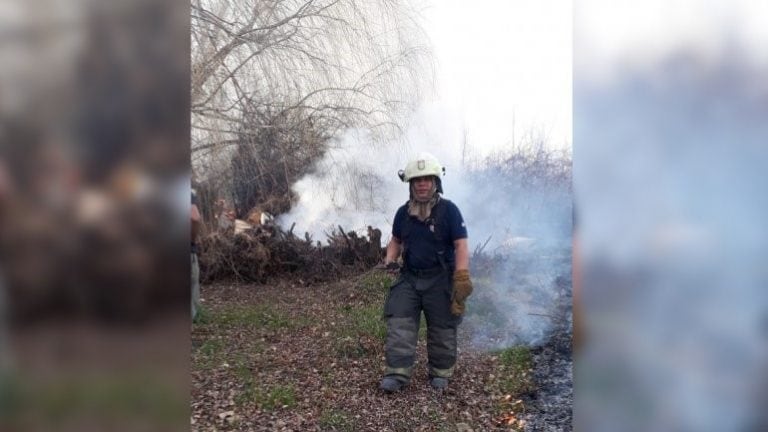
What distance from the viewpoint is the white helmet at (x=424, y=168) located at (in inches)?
158

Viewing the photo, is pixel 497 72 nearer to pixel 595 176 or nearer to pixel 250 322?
pixel 595 176

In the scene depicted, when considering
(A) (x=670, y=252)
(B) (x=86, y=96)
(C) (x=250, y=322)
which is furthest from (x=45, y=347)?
(A) (x=670, y=252)

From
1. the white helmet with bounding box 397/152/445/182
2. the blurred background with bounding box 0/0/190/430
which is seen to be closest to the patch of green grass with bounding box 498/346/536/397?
the white helmet with bounding box 397/152/445/182

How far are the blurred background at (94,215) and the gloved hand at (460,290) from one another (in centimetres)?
150

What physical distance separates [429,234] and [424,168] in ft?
1.26

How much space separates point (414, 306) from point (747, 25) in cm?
241

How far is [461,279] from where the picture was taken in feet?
13.1

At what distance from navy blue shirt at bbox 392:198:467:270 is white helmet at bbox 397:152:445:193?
0.15 m

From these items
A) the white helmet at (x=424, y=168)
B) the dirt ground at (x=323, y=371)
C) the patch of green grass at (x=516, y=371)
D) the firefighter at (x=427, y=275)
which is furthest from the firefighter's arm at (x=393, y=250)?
the patch of green grass at (x=516, y=371)

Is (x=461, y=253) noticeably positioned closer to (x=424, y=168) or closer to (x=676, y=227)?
(x=424, y=168)

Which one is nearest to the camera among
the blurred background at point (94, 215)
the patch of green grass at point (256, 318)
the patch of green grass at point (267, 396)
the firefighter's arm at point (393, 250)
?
the blurred background at point (94, 215)

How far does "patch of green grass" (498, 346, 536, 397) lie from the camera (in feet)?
13.4

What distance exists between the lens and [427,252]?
4.06 meters

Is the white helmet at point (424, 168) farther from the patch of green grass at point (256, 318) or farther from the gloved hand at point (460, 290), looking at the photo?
the patch of green grass at point (256, 318)
